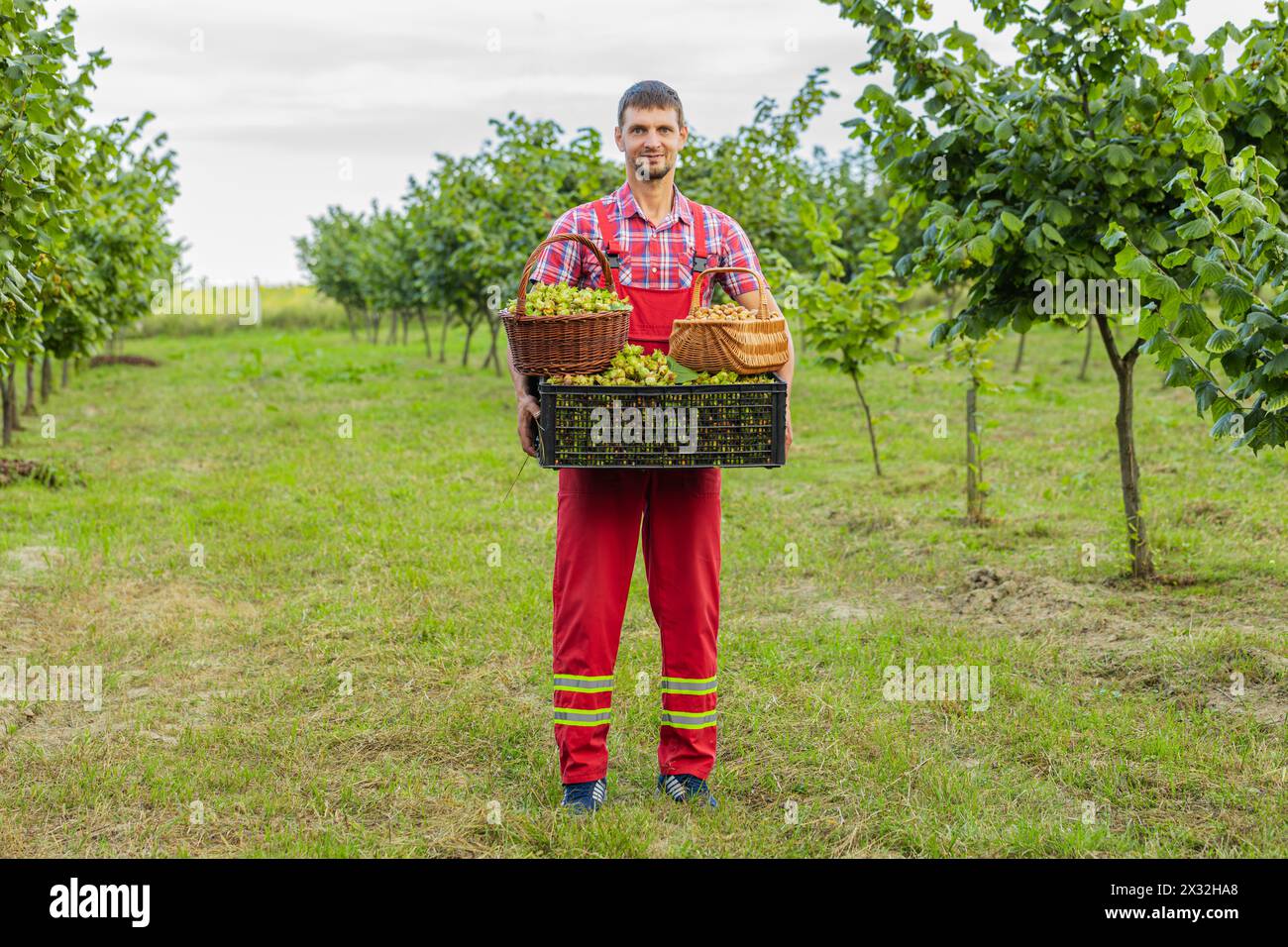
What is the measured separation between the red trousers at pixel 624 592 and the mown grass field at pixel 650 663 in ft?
1.06

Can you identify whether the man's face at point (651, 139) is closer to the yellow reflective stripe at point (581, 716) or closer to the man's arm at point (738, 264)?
the man's arm at point (738, 264)

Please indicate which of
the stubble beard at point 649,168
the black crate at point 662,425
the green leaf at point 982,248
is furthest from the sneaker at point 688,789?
the green leaf at point 982,248

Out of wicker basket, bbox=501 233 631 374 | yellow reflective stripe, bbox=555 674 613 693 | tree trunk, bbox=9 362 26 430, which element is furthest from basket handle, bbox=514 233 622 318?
tree trunk, bbox=9 362 26 430

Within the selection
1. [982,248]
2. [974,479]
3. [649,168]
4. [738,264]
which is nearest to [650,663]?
[738,264]

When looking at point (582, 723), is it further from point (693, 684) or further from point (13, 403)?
point (13, 403)

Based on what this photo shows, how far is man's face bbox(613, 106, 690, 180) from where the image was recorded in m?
4.05

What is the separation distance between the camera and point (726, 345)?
383 cm

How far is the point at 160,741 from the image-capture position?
5.14 m

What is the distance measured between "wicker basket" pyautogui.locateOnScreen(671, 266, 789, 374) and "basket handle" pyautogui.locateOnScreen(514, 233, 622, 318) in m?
0.35

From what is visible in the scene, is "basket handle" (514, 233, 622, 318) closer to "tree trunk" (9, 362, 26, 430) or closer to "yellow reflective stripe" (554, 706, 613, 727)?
"yellow reflective stripe" (554, 706, 613, 727)

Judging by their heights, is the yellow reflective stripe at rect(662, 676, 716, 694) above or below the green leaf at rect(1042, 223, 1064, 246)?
below

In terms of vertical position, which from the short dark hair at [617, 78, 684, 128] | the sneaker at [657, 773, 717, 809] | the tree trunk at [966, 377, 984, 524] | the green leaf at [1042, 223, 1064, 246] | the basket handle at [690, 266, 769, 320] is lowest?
the sneaker at [657, 773, 717, 809]

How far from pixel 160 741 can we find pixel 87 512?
18.1ft

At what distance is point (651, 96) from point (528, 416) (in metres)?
1.16
